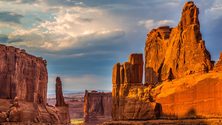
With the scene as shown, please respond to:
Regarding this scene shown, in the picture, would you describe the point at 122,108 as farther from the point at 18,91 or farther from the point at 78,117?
the point at 78,117

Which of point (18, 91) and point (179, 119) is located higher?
point (18, 91)

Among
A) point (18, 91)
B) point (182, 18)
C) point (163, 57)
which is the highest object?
point (182, 18)

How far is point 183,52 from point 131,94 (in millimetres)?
8316

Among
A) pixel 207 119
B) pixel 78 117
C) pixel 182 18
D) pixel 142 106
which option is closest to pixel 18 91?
pixel 142 106

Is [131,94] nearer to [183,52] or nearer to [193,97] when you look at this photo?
[183,52]

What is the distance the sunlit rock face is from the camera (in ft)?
93.1

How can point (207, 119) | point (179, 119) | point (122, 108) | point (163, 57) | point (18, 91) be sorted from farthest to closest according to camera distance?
point (18, 91) < point (163, 57) < point (122, 108) < point (179, 119) < point (207, 119)

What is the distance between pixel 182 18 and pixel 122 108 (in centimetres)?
1331

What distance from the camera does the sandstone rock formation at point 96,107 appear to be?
9596 cm

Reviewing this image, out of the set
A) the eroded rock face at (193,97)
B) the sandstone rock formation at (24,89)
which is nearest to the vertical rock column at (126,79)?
the eroded rock face at (193,97)

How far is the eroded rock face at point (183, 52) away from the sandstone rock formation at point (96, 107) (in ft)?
176

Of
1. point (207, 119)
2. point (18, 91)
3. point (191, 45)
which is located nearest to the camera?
point (207, 119)

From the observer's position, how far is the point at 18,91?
61.8 metres

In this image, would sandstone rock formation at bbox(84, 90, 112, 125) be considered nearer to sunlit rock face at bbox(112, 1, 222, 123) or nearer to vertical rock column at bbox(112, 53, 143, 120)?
sunlit rock face at bbox(112, 1, 222, 123)
